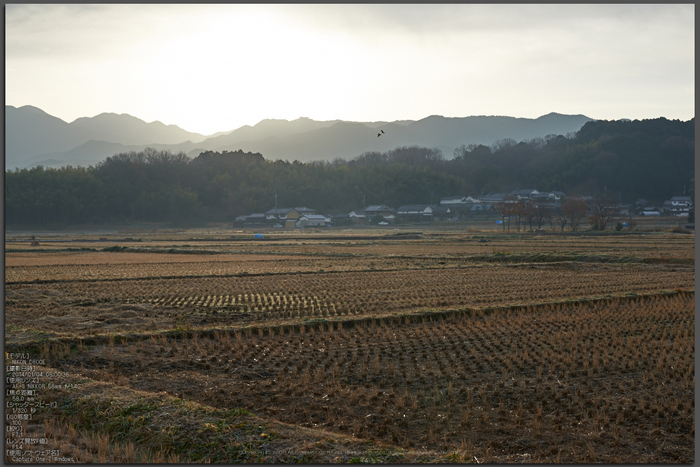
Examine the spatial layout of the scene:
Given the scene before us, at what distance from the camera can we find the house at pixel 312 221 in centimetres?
7938

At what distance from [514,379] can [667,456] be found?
2255mm

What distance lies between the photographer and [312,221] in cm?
8006

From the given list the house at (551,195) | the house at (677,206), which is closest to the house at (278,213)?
the house at (551,195)

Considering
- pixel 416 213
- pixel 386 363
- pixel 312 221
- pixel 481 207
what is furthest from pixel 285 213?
pixel 386 363

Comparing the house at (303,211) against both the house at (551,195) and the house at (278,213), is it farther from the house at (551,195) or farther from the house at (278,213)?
the house at (551,195)

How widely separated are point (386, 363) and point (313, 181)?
89882mm

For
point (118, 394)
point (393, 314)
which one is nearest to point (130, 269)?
point (393, 314)

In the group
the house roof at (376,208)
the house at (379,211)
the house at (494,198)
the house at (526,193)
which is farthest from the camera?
the house at (526,193)

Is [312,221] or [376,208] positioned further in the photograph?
[376,208]

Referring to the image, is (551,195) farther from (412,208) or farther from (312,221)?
(312,221)

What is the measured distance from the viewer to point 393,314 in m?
11.3

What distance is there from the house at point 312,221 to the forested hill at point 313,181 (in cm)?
1145

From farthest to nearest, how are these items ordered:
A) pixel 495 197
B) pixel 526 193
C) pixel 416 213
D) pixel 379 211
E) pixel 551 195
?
pixel 495 197 < pixel 526 193 < pixel 551 195 < pixel 379 211 < pixel 416 213

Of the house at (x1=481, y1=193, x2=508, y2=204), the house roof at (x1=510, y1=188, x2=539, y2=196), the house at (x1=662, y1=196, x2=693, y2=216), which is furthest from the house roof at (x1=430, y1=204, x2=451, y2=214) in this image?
the house at (x1=662, y1=196, x2=693, y2=216)
